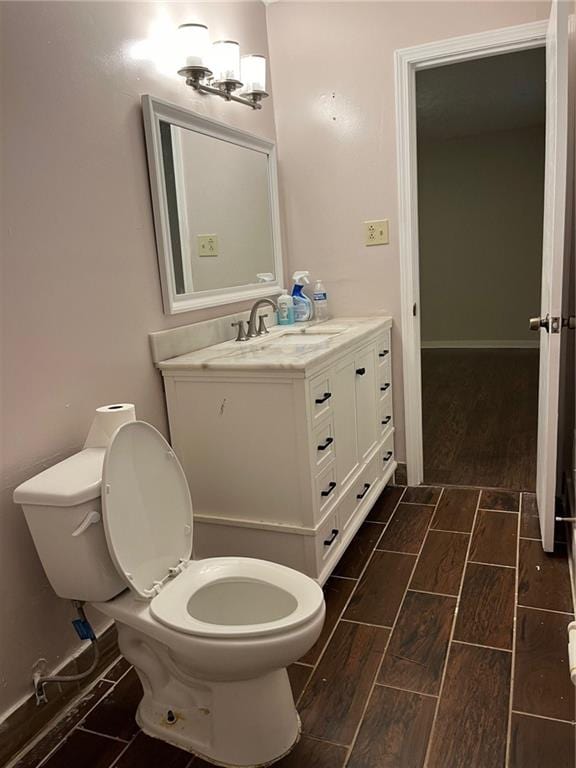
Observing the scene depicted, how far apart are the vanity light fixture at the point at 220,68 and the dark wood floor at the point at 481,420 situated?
1945mm

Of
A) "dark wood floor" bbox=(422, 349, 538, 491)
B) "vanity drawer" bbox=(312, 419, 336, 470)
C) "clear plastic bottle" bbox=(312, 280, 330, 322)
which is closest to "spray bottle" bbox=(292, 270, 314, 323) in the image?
"clear plastic bottle" bbox=(312, 280, 330, 322)

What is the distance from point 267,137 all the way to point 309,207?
37 centimetres

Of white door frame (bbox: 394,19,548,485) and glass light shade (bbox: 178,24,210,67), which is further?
white door frame (bbox: 394,19,548,485)

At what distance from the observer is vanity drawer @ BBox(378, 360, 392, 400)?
260cm

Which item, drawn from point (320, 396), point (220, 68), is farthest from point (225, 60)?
point (320, 396)

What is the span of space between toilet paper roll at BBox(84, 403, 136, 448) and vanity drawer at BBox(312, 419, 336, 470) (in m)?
0.60

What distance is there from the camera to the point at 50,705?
5.08 ft

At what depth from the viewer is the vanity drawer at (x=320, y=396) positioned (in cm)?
186

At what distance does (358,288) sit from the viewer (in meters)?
2.80

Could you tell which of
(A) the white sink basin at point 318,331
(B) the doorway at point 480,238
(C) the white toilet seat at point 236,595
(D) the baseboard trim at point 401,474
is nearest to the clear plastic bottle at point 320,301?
(A) the white sink basin at point 318,331

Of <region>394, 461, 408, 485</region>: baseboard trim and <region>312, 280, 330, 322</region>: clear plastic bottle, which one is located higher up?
<region>312, 280, 330, 322</region>: clear plastic bottle

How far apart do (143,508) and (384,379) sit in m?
1.45

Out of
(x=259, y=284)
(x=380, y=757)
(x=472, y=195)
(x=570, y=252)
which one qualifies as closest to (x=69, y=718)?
(x=380, y=757)

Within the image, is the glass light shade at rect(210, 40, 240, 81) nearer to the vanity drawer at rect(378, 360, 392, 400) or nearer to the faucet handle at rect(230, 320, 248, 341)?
the faucet handle at rect(230, 320, 248, 341)
